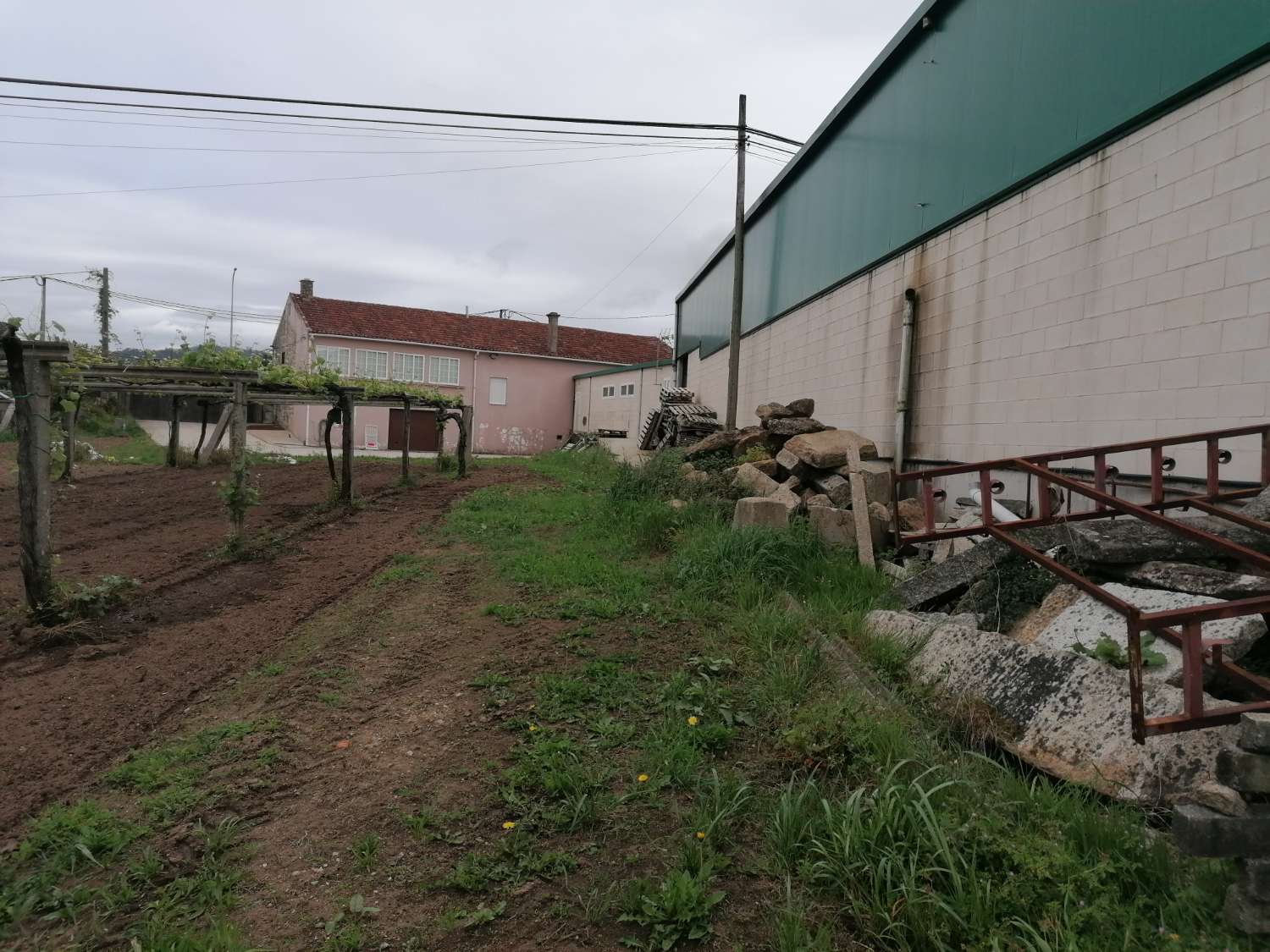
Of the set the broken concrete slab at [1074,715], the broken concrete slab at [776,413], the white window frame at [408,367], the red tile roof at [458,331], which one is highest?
the red tile roof at [458,331]

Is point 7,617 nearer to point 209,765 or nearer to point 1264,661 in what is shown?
point 209,765

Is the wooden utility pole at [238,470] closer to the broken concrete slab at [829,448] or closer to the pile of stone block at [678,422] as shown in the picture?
the broken concrete slab at [829,448]

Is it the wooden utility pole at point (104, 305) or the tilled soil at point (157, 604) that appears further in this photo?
the wooden utility pole at point (104, 305)

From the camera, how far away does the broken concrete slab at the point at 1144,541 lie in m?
3.98

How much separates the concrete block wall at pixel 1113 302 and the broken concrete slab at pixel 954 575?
1.25 metres

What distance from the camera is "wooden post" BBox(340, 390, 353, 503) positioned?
38.8ft

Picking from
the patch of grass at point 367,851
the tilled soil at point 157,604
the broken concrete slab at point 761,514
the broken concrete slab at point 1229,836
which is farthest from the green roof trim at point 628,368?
the broken concrete slab at point 1229,836

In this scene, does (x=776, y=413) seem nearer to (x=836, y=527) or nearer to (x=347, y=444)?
(x=836, y=527)

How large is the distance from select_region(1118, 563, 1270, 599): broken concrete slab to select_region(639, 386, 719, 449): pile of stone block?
432 inches

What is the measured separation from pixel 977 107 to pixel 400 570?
24.5 ft

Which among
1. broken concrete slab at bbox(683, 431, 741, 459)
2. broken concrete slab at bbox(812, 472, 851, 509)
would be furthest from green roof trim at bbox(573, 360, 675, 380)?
broken concrete slab at bbox(812, 472, 851, 509)

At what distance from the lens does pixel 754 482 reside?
29.7 feet

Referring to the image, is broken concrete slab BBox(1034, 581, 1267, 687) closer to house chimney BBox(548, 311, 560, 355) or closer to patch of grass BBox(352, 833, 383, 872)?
patch of grass BBox(352, 833, 383, 872)

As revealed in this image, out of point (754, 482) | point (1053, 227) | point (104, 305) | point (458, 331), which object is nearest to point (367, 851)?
point (1053, 227)
